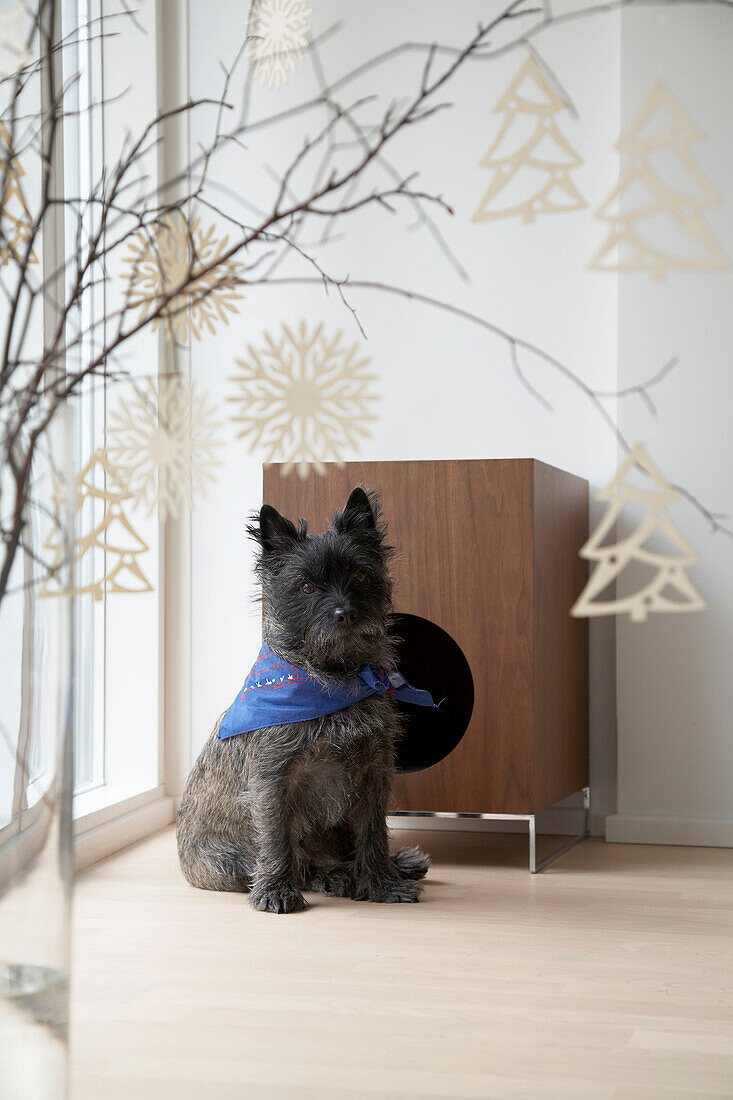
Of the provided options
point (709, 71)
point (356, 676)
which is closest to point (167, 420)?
point (356, 676)

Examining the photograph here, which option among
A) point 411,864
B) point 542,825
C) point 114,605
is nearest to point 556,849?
point 542,825

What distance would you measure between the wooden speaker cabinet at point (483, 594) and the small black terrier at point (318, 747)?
268 mm

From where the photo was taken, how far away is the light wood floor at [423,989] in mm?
1370

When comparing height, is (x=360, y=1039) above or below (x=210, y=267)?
below

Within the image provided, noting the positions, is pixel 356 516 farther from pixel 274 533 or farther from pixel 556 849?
pixel 556 849

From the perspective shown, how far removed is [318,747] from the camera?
221 centimetres

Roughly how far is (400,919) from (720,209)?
179cm

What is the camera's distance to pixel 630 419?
111 inches

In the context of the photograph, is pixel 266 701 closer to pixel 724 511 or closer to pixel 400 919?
pixel 400 919

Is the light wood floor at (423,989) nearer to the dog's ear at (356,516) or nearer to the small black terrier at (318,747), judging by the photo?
the small black terrier at (318,747)

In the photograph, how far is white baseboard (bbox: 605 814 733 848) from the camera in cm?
280

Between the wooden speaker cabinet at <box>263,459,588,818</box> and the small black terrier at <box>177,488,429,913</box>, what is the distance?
268 mm

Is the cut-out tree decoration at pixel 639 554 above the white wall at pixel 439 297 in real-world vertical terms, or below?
below

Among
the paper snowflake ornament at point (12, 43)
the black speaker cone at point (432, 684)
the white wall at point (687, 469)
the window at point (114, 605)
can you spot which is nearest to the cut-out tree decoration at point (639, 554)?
the paper snowflake ornament at point (12, 43)
